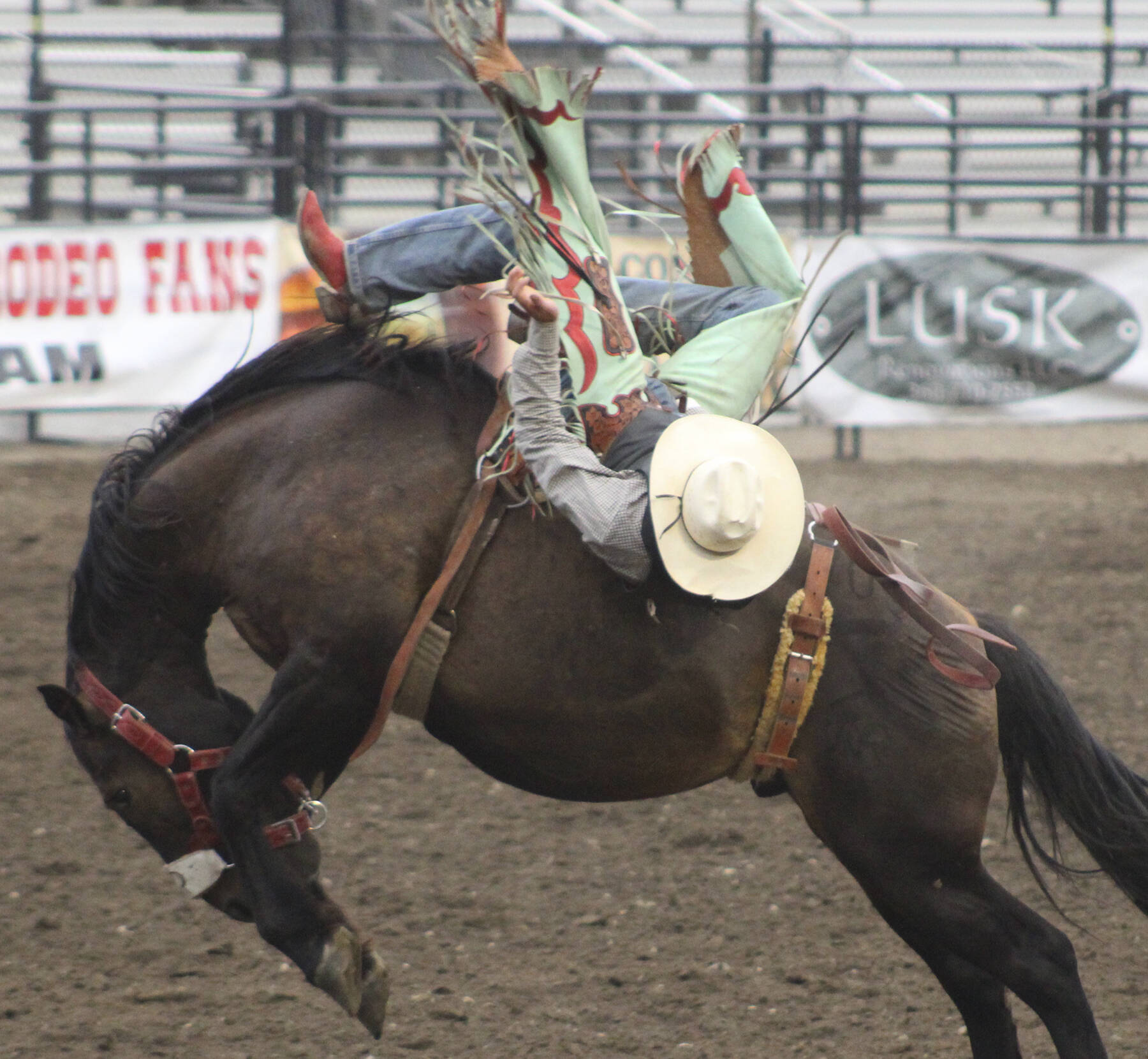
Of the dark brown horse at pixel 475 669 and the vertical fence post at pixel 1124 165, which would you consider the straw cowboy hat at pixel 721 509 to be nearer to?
Answer: the dark brown horse at pixel 475 669

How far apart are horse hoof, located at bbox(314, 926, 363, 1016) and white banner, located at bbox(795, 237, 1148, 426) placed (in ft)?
20.9

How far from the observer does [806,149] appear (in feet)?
29.5

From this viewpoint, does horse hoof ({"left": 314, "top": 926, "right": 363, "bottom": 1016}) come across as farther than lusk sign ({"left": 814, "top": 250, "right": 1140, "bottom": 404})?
No

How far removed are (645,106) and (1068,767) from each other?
397 inches

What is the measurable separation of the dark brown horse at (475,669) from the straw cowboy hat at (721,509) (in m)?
0.12

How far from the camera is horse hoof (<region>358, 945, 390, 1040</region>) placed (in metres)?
2.49

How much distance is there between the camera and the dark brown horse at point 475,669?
240 cm

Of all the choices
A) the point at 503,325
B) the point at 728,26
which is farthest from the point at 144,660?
the point at 728,26

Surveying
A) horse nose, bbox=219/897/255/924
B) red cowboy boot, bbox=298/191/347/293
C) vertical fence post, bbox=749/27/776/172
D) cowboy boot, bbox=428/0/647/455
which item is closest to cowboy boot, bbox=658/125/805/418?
cowboy boot, bbox=428/0/647/455

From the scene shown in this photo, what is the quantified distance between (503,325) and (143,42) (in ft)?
34.4

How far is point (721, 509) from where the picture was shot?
7.39 ft

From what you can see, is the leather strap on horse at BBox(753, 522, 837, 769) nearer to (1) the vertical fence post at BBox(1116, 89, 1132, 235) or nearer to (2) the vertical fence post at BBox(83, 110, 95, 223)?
(2) the vertical fence post at BBox(83, 110, 95, 223)

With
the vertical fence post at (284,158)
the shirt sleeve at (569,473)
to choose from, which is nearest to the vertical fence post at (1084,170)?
the vertical fence post at (284,158)

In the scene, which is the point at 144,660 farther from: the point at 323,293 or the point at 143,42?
the point at 143,42
